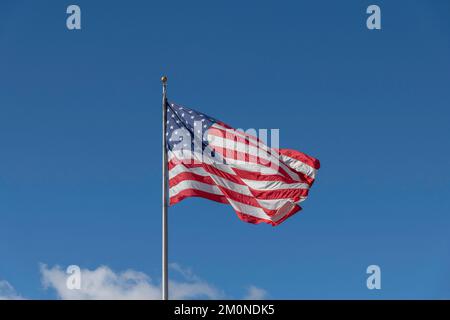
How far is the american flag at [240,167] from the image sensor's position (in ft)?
97.4

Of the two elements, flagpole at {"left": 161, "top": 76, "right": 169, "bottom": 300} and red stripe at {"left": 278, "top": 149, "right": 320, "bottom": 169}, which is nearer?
flagpole at {"left": 161, "top": 76, "right": 169, "bottom": 300}

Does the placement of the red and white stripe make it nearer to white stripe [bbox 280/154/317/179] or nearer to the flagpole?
white stripe [bbox 280/154/317/179]

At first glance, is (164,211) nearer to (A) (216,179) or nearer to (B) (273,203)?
(A) (216,179)

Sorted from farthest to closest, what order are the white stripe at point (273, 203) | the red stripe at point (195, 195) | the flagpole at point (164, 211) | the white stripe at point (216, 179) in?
the white stripe at point (273, 203)
the white stripe at point (216, 179)
the red stripe at point (195, 195)
the flagpole at point (164, 211)

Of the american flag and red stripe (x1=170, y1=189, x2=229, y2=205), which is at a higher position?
the american flag

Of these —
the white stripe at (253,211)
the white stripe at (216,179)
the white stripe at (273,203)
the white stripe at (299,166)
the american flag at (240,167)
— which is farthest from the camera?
the white stripe at (299,166)

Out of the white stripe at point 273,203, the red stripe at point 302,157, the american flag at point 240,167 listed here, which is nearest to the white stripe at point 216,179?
the american flag at point 240,167

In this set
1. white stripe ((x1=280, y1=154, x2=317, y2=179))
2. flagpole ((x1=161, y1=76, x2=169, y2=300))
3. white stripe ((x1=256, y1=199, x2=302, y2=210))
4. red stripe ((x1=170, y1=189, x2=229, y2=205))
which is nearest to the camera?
flagpole ((x1=161, y1=76, x2=169, y2=300))

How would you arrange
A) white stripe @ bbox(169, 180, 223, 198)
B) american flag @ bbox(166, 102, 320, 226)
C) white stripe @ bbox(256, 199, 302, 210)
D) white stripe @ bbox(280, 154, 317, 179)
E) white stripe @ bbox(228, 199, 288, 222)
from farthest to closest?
white stripe @ bbox(280, 154, 317, 179) → white stripe @ bbox(256, 199, 302, 210) → white stripe @ bbox(228, 199, 288, 222) → american flag @ bbox(166, 102, 320, 226) → white stripe @ bbox(169, 180, 223, 198)

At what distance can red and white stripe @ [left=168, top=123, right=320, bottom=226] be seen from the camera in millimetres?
29766

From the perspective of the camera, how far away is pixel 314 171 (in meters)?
30.8

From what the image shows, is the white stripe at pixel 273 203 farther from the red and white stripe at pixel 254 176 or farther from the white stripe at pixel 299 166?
the white stripe at pixel 299 166

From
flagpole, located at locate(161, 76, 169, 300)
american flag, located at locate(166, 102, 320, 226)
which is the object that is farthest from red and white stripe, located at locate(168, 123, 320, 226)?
flagpole, located at locate(161, 76, 169, 300)
